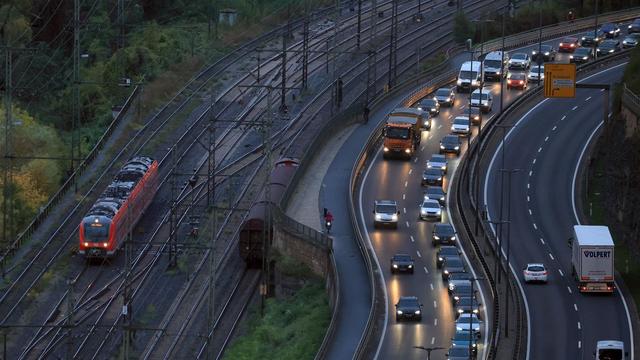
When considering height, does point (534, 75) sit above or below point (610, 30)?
below

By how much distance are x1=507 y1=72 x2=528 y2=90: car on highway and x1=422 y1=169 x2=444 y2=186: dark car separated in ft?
63.0

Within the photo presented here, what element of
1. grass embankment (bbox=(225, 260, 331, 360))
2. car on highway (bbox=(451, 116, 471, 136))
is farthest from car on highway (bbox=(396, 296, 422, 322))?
car on highway (bbox=(451, 116, 471, 136))

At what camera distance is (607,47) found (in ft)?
377

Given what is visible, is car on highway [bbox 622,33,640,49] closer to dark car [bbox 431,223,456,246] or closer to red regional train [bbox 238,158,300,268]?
red regional train [bbox 238,158,300,268]

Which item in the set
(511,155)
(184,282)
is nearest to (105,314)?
(184,282)

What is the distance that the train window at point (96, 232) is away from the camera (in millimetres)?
79375

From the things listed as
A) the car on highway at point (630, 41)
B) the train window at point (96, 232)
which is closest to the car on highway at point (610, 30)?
the car on highway at point (630, 41)

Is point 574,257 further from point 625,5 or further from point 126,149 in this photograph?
point 625,5

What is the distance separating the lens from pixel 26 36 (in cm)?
11769

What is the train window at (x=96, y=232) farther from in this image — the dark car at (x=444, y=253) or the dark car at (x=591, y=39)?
the dark car at (x=591, y=39)

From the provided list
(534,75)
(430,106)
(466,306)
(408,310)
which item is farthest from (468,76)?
(408,310)

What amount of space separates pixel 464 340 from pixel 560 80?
22.5 metres

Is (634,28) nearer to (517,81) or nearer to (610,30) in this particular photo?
A: (610,30)

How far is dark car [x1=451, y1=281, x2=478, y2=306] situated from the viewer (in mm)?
68938
